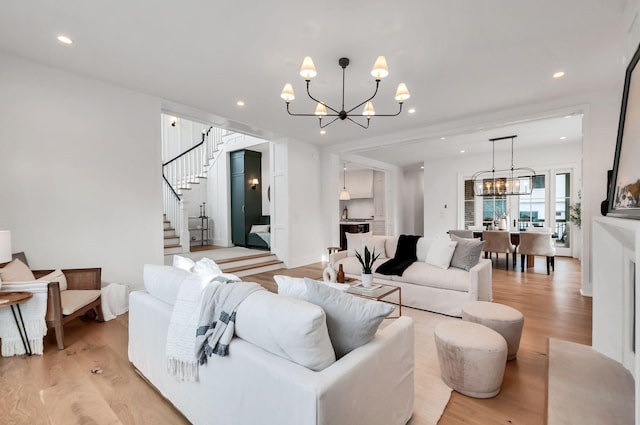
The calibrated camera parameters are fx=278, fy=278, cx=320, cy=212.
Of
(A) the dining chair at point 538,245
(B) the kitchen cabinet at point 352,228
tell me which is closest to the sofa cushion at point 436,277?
(A) the dining chair at point 538,245

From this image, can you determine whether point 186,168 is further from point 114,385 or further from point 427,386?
point 427,386

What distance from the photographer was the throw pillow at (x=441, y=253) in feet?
12.2

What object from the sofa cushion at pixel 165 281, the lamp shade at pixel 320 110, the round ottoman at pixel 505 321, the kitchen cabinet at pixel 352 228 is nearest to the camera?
the sofa cushion at pixel 165 281

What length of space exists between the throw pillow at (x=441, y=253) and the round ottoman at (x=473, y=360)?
5.81ft

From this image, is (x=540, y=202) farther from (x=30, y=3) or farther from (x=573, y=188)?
(x=30, y=3)

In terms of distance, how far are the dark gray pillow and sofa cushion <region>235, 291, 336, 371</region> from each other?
299 cm

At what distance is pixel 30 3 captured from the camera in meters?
2.26

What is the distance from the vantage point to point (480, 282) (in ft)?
11.0

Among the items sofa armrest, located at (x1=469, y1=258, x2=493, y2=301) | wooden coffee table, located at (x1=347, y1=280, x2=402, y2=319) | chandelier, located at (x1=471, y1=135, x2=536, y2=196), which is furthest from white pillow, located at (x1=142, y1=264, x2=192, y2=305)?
chandelier, located at (x1=471, y1=135, x2=536, y2=196)

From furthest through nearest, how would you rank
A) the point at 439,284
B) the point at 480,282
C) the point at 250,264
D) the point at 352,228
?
the point at 352,228 → the point at 250,264 → the point at 439,284 → the point at 480,282

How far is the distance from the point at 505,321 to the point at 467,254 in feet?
4.80

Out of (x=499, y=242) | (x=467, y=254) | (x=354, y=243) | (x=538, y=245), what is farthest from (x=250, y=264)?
(x=538, y=245)

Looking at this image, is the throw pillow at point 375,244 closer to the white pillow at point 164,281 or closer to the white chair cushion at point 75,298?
the white pillow at point 164,281

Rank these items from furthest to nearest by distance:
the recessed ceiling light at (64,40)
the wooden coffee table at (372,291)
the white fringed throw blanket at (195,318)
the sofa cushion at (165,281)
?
the wooden coffee table at (372,291)
the recessed ceiling light at (64,40)
the sofa cushion at (165,281)
the white fringed throw blanket at (195,318)
